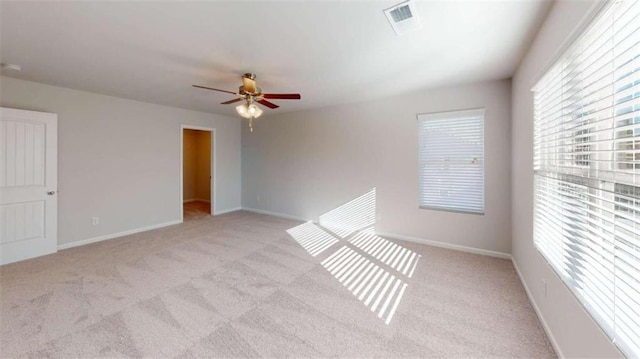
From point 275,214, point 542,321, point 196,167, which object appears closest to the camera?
point 542,321

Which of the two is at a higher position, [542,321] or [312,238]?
[312,238]

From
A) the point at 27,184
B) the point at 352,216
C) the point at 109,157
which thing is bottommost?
the point at 352,216

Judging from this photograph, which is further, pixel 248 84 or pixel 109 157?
pixel 109 157

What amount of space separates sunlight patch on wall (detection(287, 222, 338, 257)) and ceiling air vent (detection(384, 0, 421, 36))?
9.66ft

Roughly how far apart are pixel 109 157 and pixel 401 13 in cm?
506

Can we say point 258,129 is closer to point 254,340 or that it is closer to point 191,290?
point 191,290

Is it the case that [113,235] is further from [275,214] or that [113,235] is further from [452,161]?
[452,161]

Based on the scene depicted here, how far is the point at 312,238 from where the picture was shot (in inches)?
172

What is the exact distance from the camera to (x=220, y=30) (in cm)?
216

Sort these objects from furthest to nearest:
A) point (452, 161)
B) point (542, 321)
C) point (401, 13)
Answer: point (452, 161) < point (542, 321) < point (401, 13)

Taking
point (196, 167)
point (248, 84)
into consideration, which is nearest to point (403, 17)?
point (248, 84)

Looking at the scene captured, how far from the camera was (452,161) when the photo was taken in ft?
12.5

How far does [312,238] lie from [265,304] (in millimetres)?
2039

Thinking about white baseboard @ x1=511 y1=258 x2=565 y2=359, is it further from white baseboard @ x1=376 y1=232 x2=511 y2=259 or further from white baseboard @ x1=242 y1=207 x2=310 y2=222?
white baseboard @ x1=242 y1=207 x2=310 y2=222
